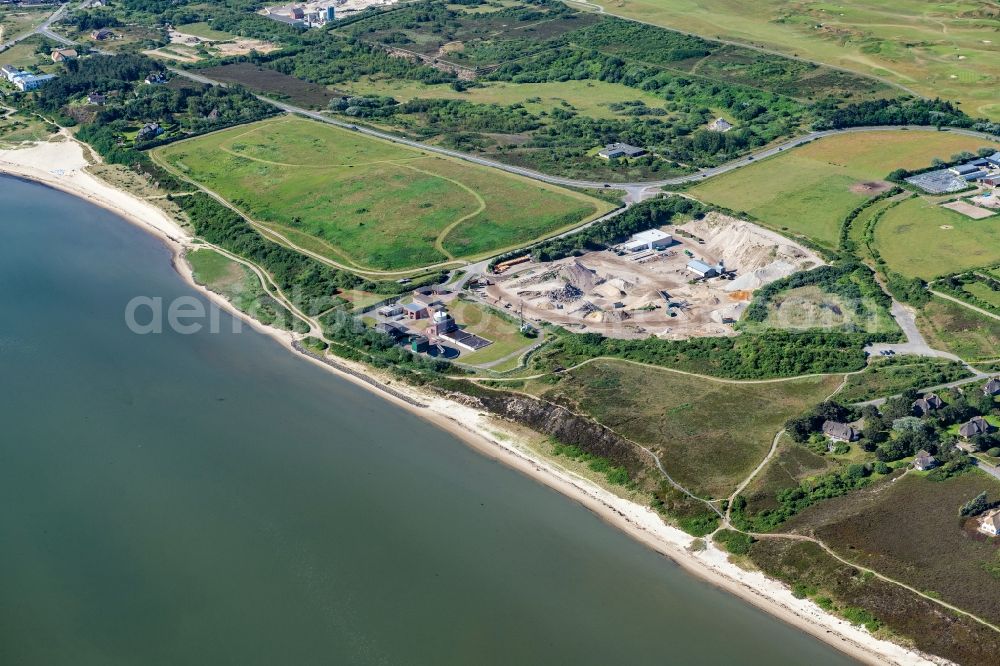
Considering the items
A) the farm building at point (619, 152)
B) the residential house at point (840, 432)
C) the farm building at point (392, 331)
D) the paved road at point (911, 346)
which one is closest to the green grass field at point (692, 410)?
the residential house at point (840, 432)

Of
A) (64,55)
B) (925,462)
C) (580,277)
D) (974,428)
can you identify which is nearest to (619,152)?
(580,277)

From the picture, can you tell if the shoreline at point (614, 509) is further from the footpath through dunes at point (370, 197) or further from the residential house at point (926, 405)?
the residential house at point (926, 405)

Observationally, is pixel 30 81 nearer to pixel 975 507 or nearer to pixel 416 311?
pixel 416 311

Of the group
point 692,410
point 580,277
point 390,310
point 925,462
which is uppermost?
point 925,462

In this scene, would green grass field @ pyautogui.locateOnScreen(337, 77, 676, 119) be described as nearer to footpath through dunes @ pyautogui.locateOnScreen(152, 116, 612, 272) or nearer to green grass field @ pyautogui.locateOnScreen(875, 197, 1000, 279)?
footpath through dunes @ pyautogui.locateOnScreen(152, 116, 612, 272)

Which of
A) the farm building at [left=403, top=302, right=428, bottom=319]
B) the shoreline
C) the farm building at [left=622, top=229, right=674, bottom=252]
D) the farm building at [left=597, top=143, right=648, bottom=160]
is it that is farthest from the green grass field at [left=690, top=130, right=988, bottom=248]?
the shoreline

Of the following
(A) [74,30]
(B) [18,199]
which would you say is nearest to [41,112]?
(B) [18,199]
